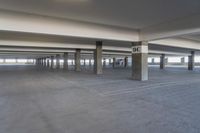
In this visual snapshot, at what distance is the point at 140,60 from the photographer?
Answer: 1381cm

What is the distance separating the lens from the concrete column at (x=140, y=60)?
1377 centimetres

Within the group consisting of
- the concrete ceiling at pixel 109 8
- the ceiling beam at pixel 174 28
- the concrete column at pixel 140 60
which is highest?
the concrete ceiling at pixel 109 8

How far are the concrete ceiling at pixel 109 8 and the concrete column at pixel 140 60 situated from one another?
4.41 metres

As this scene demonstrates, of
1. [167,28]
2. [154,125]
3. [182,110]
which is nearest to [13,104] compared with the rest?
[154,125]

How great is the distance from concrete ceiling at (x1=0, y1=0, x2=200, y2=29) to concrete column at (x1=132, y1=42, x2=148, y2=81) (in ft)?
14.5

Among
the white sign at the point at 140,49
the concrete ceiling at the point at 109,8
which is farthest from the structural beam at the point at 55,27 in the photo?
the white sign at the point at 140,49

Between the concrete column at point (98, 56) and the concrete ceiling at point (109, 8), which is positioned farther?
the concrete column at point (98, 56)

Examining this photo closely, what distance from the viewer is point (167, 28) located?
1079 centimetres

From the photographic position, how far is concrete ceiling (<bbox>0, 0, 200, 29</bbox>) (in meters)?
7.10

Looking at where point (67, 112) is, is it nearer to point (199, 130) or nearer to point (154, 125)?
point (154, 125)

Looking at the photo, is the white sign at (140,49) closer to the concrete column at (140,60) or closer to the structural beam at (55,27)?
the concrete column at (140,60)

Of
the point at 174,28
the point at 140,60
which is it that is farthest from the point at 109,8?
the point at 140,60

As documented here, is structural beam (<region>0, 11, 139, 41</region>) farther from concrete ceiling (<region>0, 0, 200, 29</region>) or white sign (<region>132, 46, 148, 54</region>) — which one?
white sign (<region>132, 46, 148, 54</region>)

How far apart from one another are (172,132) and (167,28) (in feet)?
26.5
